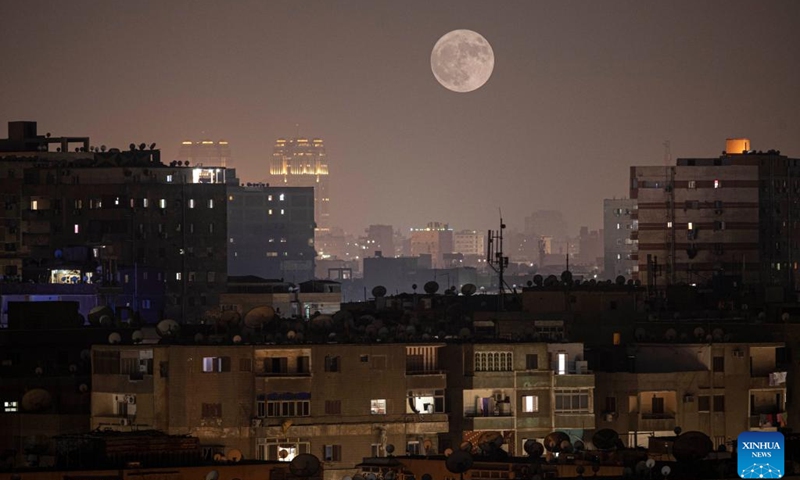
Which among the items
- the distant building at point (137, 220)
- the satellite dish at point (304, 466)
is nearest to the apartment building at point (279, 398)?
the satellite dish at point (304, 466)

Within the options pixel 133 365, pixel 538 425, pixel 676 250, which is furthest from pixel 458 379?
pixel 676 250

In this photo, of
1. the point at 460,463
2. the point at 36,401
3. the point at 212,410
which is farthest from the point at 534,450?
the point at 36,401

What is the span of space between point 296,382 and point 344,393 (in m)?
1.08

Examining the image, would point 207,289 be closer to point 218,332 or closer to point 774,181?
point 774,181

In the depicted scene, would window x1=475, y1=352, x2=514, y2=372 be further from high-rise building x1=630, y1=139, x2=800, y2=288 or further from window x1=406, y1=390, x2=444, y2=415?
high-rise building x1=630, y1=139, x2=800, y2=288

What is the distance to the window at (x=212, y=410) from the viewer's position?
5805 cm

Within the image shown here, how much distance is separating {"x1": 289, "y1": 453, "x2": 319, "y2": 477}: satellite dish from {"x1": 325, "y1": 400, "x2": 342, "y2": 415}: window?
1194 centimetres

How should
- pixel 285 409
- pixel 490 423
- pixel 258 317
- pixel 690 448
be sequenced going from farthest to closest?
pixel 258 317
pixel 490 423
pixel 285 409
pixel 690 448

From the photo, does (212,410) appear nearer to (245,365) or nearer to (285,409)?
(245,365)

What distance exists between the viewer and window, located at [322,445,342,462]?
190 feet

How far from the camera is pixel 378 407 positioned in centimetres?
5966

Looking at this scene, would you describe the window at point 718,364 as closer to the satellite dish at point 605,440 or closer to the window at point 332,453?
the window at point 332,453

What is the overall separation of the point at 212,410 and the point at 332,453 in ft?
8.95

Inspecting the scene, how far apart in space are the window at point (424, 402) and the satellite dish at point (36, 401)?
8038 mm
